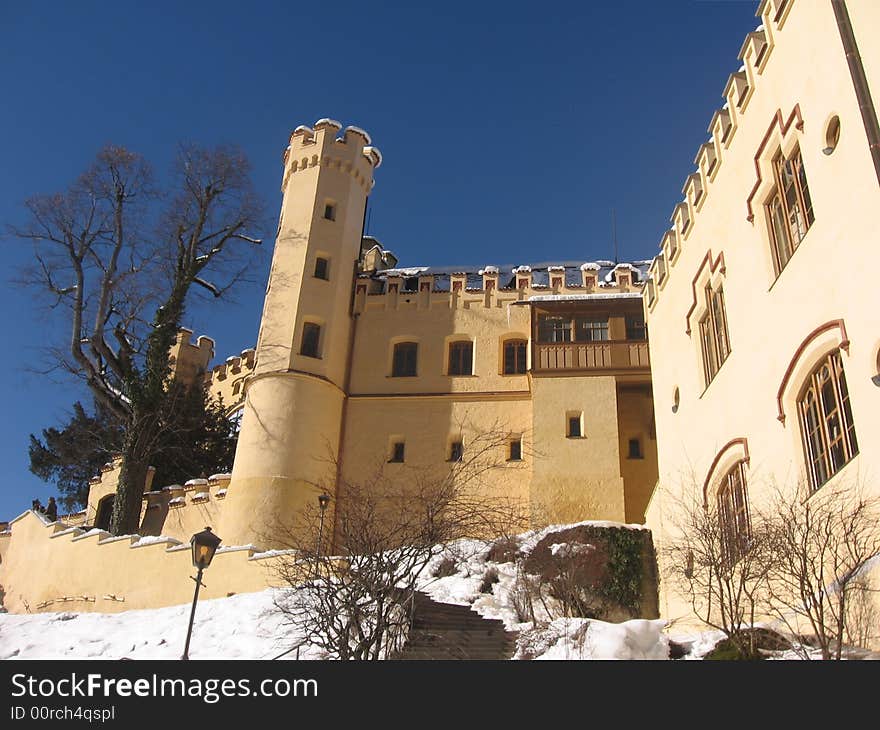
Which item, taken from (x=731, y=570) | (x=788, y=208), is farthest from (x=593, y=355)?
(x=731, y=570)

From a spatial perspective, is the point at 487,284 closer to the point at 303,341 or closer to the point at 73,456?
the point at 303,341

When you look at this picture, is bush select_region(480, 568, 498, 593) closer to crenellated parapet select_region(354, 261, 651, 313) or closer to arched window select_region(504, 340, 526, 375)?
arched window select_region(504, 340, 526, 375)

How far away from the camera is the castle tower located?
2595 centimetres

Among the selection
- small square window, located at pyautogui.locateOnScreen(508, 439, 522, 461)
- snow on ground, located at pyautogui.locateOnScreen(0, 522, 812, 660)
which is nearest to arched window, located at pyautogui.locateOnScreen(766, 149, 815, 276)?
snow on ground, located at pyautogui.locateOnScreen(0, 522, 812, 660)

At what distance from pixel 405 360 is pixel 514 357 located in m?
3.69

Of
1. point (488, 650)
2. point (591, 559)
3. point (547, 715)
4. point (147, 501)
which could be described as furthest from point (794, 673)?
point (147, 501)

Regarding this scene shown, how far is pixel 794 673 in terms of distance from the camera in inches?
303

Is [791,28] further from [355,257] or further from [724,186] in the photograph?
[355,257]

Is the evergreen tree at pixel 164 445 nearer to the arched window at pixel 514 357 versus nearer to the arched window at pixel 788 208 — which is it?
the arched window at pixel 514 357

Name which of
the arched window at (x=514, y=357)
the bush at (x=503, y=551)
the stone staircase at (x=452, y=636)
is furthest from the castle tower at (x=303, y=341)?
the stone staircase at (x=452, y=636)

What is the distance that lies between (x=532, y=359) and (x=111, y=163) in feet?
50.2

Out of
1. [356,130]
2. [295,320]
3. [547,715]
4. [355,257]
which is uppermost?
[356,130]

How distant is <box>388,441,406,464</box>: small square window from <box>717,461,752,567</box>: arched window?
1385 cm

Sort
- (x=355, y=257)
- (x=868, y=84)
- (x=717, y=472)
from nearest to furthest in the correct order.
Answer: (x=868, y=84)
(x=717, y=472)
(x=355, y=257)
